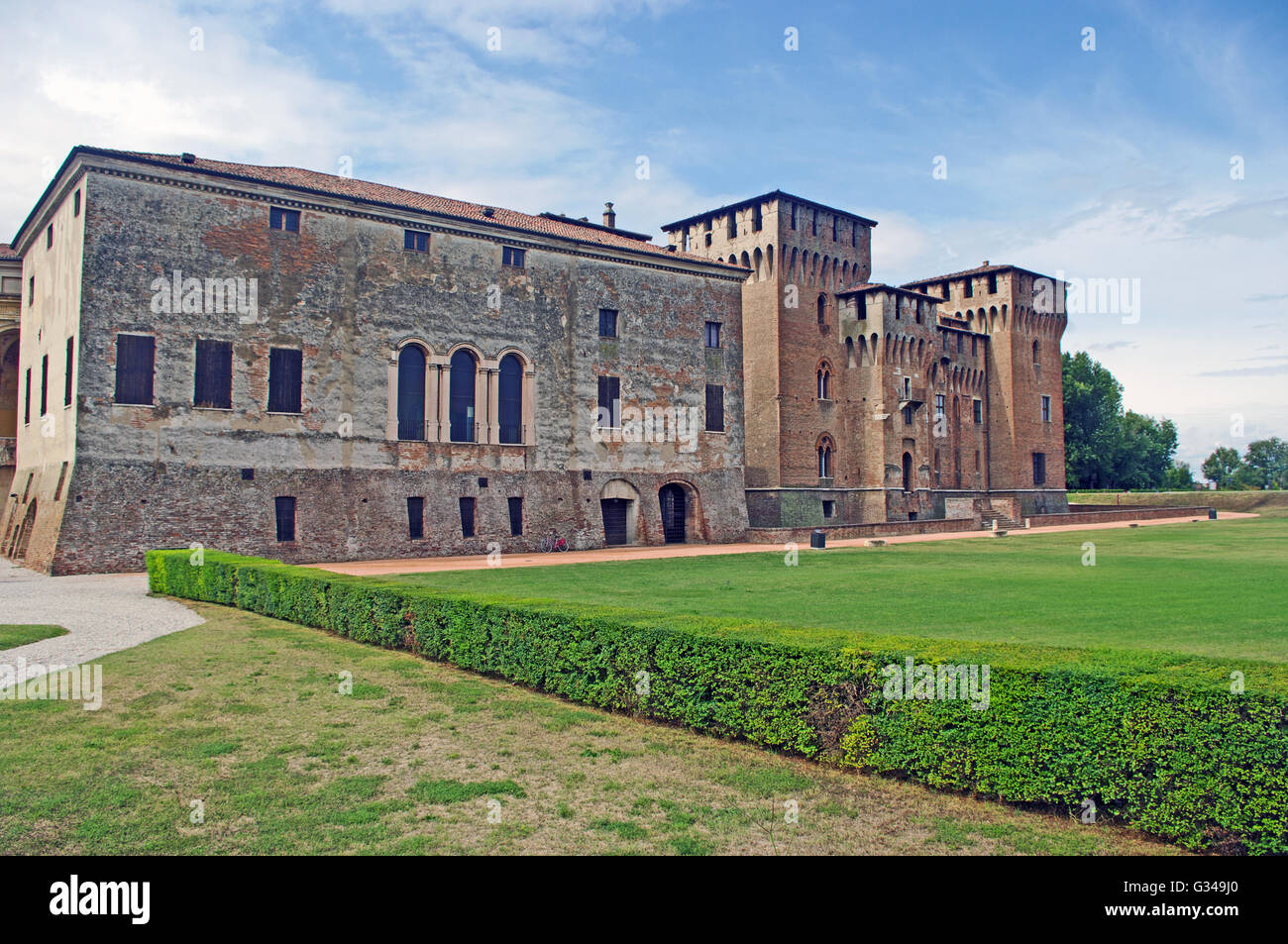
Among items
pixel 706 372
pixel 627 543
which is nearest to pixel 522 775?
pixel 627 543

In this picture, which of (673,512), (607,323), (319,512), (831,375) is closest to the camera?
(319,512)

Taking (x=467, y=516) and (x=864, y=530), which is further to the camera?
(x=864, y=530)

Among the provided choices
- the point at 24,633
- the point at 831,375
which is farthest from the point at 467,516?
the point at 831,375

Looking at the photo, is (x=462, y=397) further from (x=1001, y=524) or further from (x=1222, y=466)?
(x=1222, y=466)

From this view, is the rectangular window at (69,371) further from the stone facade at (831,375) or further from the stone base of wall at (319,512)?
the stone facade at (831,375)

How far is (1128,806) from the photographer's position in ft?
19.3

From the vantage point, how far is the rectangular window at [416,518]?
30109mm

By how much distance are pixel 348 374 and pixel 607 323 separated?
11.3m

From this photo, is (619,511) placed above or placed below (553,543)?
above

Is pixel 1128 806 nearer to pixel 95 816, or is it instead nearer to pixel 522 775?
pixel 522 775

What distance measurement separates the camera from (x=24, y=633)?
13.5m

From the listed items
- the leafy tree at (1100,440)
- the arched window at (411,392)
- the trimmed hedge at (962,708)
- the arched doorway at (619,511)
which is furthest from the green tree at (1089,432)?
the trimmed hedge at (962,708)

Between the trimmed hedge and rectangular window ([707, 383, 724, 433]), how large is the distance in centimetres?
2783
